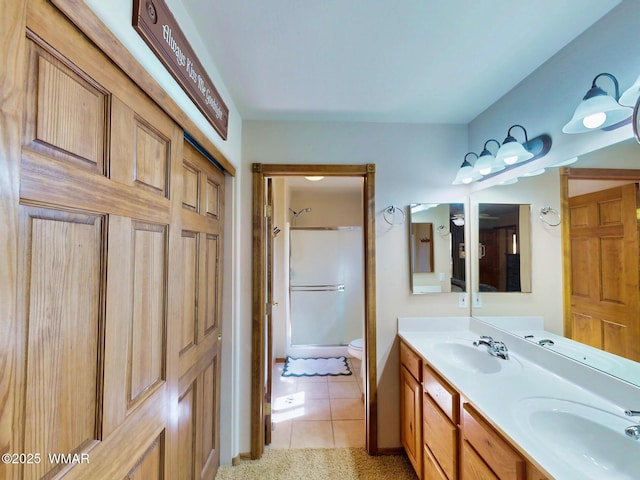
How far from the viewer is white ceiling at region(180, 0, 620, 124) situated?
109 centimetres

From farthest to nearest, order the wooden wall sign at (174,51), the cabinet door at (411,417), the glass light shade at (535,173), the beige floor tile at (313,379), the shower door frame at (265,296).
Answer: the beige floor tile at (313,379) < the shower door frame at (265,296) < the cabinet door at (411,417) < the glass light shade at (535,173) < the wooden wall sign at (174,51)

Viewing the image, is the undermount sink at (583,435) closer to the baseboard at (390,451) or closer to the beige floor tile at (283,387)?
the baseboard at (390,451)

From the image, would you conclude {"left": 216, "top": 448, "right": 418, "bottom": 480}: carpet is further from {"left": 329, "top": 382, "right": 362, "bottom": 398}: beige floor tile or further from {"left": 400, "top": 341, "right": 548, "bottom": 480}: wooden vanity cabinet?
{"left": 329, "top": 382, "right": 362, "bottom": 398}: beige floor tile

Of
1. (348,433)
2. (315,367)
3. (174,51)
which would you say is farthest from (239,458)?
(174,51)

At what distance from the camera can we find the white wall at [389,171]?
78.8 inches

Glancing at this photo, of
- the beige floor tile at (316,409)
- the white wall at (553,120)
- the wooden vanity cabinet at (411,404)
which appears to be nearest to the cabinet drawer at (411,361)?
the wooden vanity cabinet at (411,404)

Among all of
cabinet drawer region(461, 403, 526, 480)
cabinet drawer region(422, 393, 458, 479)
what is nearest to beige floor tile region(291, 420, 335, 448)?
cabinet drawer region(422, 393, 458, 479)

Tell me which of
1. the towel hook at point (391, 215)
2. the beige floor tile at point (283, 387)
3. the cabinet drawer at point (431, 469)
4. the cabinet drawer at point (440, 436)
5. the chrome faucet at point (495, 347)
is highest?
the towel hook at point (391, 215)

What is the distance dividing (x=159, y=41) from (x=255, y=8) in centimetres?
43

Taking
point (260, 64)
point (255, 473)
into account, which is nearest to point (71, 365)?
point (260, 64)

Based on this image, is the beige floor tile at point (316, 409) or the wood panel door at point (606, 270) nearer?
the wood panel door at point (606, 270)

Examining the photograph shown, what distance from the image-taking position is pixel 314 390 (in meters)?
2.84

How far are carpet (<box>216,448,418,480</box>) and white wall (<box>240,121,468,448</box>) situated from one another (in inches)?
5.8

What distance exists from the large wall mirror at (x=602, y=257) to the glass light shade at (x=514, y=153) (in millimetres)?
148
